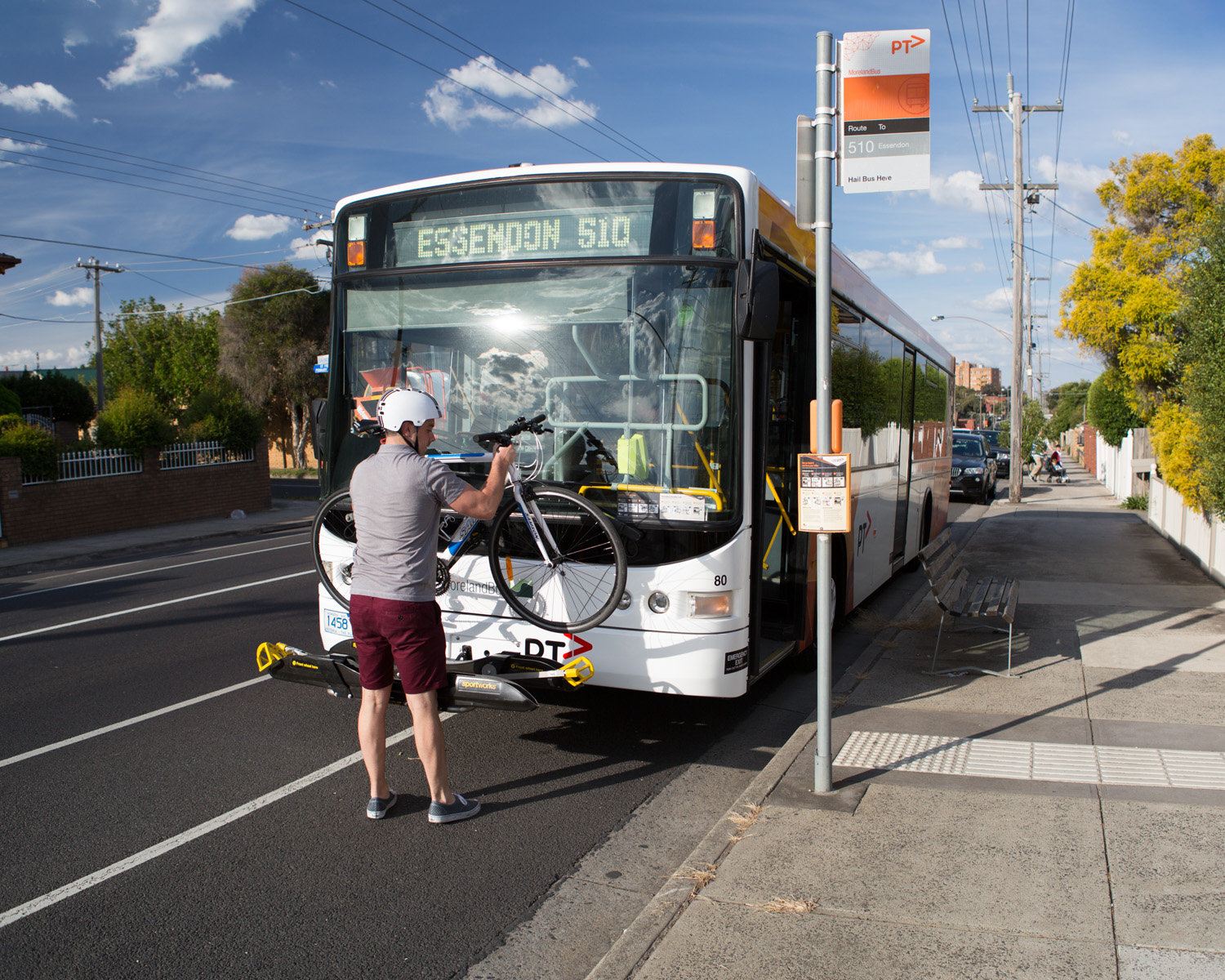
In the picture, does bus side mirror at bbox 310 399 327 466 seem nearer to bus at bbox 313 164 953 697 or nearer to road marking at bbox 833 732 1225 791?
bus at bbox 313 164 953 697

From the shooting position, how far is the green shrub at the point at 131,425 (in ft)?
68.7

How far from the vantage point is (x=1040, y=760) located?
5078mm

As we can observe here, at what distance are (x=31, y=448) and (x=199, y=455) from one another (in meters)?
5.11

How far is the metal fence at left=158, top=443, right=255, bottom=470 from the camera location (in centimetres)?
2241

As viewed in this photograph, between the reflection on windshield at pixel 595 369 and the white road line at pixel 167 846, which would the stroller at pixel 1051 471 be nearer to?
the reflection on windshield at pixel 595 369

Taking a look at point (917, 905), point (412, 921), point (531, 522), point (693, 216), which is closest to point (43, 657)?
point (531, 522)

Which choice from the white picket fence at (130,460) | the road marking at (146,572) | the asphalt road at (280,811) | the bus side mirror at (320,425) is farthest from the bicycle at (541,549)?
the white picket fence at (130,460)

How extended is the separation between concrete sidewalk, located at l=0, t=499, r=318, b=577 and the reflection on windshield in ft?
41.6

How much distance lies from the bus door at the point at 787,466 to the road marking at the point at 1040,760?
3.58ft

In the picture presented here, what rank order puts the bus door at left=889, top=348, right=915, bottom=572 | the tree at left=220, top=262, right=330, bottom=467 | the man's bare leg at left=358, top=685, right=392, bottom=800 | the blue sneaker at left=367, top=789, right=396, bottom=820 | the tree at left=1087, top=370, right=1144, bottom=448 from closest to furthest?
the man's bare leg at left=358, top=685, right=392, bottom=800
the blue sneaker at left=367, top=789, right=396, bottom=820
the bus door at left=889, top=348, right=915, bottom=572
the tree at left=1087, top=370, right=1144, bottom=448
the tree at left=220, top=262, right=330, bottom=467

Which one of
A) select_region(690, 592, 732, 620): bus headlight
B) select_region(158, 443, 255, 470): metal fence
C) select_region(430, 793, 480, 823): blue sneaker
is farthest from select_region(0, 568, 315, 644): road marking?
select_region(158, 443, 255, 470): metal fence

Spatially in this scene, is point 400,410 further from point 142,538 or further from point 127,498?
point 127,498

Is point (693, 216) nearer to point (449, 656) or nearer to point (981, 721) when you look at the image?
point (449, 656)

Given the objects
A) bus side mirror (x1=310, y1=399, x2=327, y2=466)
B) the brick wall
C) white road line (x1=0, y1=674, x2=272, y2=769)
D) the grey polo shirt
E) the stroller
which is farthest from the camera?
the stroller
